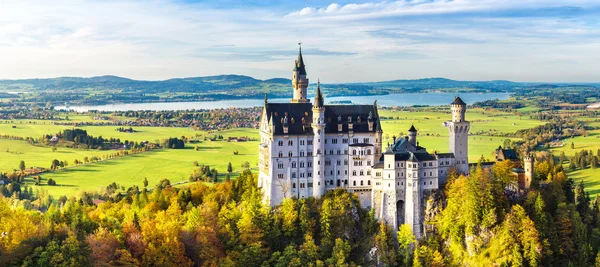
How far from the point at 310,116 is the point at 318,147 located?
4127 mm

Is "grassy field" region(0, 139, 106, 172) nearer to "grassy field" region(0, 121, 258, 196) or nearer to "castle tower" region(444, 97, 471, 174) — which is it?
"grassy field" region(0, 121, 258, 196)

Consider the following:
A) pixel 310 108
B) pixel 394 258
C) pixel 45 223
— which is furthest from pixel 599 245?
pixel 45 223

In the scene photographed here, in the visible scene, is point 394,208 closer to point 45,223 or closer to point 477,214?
point 477,214

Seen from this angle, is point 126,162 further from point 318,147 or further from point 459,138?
point 459,138

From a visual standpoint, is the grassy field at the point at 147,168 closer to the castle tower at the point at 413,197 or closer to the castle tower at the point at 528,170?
the castle tower at the point at 413,197

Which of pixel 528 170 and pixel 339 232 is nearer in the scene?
pixel 339 232

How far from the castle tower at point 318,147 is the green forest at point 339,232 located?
1508 mm

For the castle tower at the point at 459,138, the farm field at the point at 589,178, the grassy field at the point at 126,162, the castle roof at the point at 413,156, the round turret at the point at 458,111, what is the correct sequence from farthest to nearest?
the grassy field at the point at 126,162, the farm field at the point at 589,178, the castle tower at the point at 459,138, the round turret at the point at 458,111, the castle roof at the point at 413,156

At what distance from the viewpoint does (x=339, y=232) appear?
70938 millimetres

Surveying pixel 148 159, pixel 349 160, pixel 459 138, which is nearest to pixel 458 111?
pixel 459 138

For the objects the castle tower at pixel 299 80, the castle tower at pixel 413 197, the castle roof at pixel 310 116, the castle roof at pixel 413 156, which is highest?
the castle tower at pixel 299 80

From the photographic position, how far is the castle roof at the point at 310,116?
241 feet

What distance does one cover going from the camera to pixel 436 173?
73125 mm

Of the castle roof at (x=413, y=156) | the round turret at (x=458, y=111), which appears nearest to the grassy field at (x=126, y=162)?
the castle roof at (x=413, y=156)
